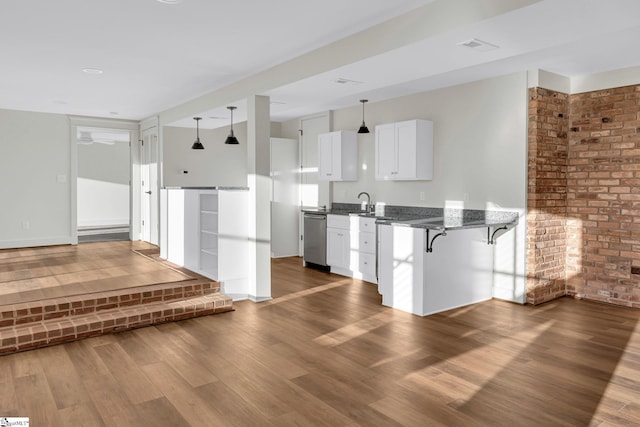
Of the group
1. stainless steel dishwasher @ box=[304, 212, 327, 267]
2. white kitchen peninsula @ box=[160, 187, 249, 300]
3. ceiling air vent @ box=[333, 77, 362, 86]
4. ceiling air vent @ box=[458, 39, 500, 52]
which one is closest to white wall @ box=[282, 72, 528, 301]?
stainless steel dishwasher @ box=[304, 212, 327, 267]

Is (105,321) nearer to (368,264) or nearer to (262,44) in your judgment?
(262,44)

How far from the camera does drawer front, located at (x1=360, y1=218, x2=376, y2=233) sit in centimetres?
616

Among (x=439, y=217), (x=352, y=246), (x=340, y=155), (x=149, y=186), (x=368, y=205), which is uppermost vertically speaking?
(x=340, y=155)

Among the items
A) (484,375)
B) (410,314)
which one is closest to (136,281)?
(410,314)

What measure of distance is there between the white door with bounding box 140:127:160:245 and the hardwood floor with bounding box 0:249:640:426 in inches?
166

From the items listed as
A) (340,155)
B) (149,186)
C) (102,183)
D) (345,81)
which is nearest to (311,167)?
(340,155)

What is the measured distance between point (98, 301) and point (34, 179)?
4.58 meters

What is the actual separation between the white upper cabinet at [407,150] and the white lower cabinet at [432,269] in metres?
1.14

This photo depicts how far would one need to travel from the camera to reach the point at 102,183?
12.1 meters

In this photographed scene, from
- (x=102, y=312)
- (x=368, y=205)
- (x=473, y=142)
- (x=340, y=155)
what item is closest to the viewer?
(x=102, y=312)

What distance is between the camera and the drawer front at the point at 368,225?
6.16m

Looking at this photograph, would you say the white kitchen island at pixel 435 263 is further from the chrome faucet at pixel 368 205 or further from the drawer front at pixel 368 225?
the chrome faucet at pixel 368 205

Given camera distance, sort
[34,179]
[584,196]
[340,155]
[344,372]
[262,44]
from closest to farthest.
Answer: [344,372] → [262,44] → [584,196] → [340,155] → [34,179]

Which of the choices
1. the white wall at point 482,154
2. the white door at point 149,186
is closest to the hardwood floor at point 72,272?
the white door at point 149,186
